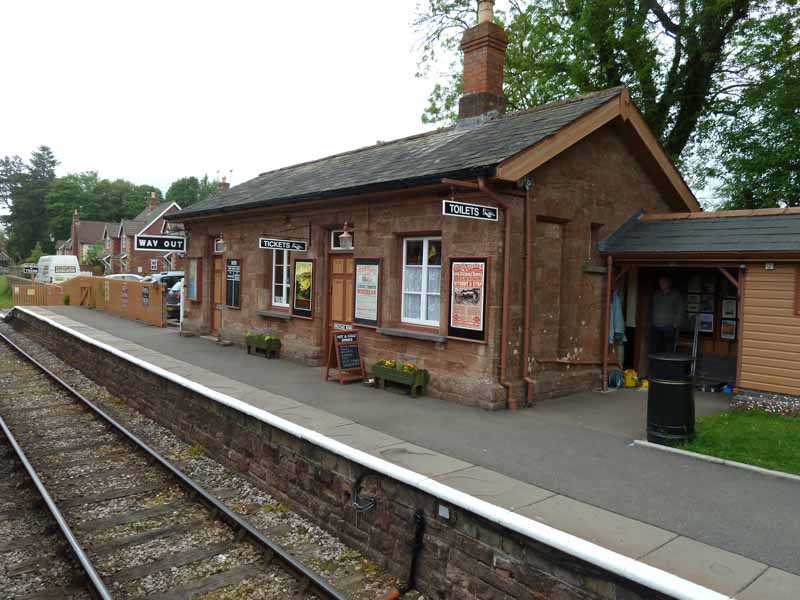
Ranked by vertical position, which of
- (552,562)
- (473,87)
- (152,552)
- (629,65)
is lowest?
(152,552)

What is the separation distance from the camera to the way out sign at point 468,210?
7.92 m

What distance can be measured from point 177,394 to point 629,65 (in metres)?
17.8

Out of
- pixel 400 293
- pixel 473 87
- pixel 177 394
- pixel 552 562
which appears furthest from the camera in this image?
pixel 473 87

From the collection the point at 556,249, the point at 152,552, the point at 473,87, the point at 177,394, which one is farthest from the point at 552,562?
the point at 473,87

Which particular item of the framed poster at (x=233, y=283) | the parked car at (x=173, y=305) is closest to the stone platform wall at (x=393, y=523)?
the framed poster at (x=233, y=283)

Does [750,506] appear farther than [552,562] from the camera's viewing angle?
Yes

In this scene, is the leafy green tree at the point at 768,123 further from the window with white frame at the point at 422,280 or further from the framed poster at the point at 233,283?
the framed poster at the point at 233,283

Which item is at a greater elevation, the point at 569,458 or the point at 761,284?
the point at 761,284

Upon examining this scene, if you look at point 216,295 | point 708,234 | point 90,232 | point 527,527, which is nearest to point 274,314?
point 216,295

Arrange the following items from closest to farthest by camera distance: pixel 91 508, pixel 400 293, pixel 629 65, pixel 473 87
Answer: pixel 91 508 < pixel 400 293 < pixel 473 87 < pixel 629 65

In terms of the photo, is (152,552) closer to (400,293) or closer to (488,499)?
(488,499)

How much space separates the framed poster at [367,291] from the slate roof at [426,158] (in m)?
1.37

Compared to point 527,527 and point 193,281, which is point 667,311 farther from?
point 193,281

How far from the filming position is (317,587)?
5.20 metres
